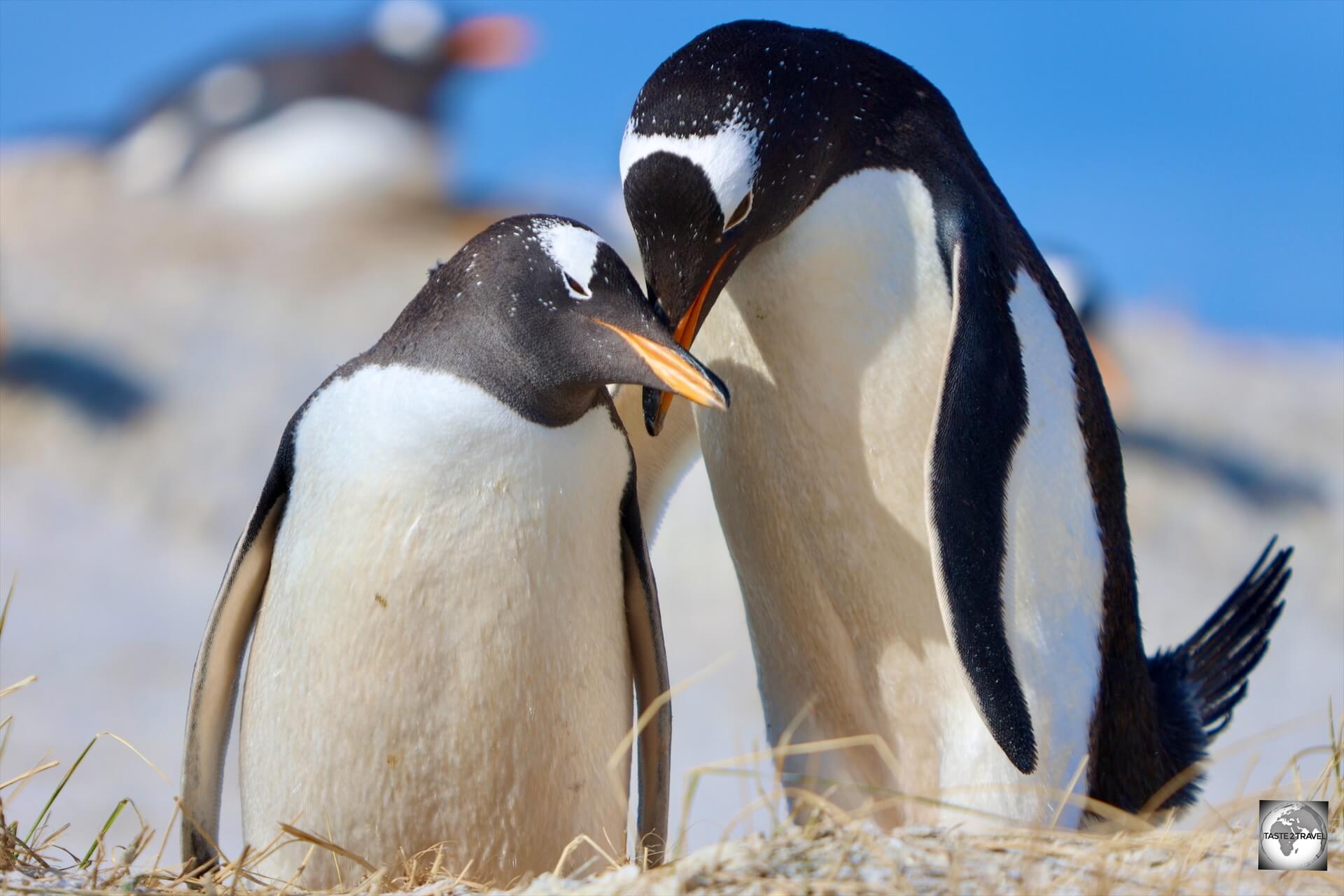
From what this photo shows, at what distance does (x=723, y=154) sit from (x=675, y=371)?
1.33 feet

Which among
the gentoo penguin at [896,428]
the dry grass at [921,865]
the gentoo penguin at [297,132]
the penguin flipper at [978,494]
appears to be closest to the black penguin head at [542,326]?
the gentoo penguin at [896,428]

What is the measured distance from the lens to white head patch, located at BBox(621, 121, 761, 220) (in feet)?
6.86

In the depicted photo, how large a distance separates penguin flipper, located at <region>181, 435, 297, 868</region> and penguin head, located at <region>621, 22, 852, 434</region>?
0.76m

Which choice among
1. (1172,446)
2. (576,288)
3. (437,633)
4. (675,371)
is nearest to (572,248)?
(576,288)

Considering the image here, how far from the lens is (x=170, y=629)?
8.24m

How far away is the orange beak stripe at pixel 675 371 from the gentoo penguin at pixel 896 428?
141mm

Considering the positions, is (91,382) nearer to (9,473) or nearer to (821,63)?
(9,473)

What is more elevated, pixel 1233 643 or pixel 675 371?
pixel 675 371

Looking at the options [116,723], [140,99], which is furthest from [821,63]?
[140,99]

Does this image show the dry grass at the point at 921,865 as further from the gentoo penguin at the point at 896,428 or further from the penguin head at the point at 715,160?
the penguin head at the point at 715,160

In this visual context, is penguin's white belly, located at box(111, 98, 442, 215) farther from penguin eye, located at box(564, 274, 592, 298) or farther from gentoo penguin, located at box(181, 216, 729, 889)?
penguin eye, located at box(564, 274, 592, 298)

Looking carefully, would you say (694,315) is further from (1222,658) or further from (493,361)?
(1222,658)

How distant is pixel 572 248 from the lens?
217 centimetres

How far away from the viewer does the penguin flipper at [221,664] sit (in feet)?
7.80
